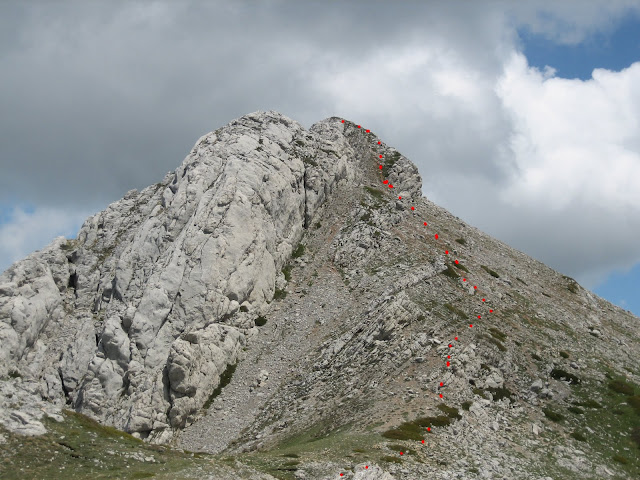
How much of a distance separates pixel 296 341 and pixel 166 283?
22.5 metres

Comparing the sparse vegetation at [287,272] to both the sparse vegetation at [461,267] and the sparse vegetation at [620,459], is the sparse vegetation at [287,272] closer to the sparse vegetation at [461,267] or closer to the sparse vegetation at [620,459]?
the sparse vegetation at [461,267]

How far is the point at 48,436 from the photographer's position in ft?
124

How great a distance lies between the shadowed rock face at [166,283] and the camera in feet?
234

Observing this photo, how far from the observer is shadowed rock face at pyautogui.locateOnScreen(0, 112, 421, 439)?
234 ft

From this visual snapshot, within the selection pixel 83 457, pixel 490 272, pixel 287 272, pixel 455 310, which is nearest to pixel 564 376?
pixel 455 310

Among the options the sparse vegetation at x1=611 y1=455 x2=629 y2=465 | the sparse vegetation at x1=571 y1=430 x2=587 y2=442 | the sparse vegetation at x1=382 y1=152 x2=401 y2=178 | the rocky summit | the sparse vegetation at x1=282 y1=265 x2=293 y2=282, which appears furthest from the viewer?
the sparse vegetation at x1=382 y1=152 x2=401 y2=178

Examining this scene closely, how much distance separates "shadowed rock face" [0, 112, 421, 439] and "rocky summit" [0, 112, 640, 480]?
345 millimetres

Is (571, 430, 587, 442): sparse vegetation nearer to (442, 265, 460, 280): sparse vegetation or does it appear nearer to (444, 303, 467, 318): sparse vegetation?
(444, 303, 467, 318): sparse vegetation

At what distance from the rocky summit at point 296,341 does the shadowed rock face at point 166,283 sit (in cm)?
35

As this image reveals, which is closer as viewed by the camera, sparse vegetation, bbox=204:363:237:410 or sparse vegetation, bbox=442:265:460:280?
sparse vegetation, bbox=204:363:237:410

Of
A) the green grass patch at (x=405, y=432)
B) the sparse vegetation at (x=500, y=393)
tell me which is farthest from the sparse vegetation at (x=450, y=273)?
the green grass patch at (x=405, y=432)

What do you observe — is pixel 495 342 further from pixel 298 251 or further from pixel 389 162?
pixel 389 162

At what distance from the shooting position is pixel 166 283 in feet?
261

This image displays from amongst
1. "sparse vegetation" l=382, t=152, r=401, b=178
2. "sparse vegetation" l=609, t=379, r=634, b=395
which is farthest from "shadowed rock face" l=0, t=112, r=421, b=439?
"sparse vegetation" l=609, t=379, r=634, b=395
